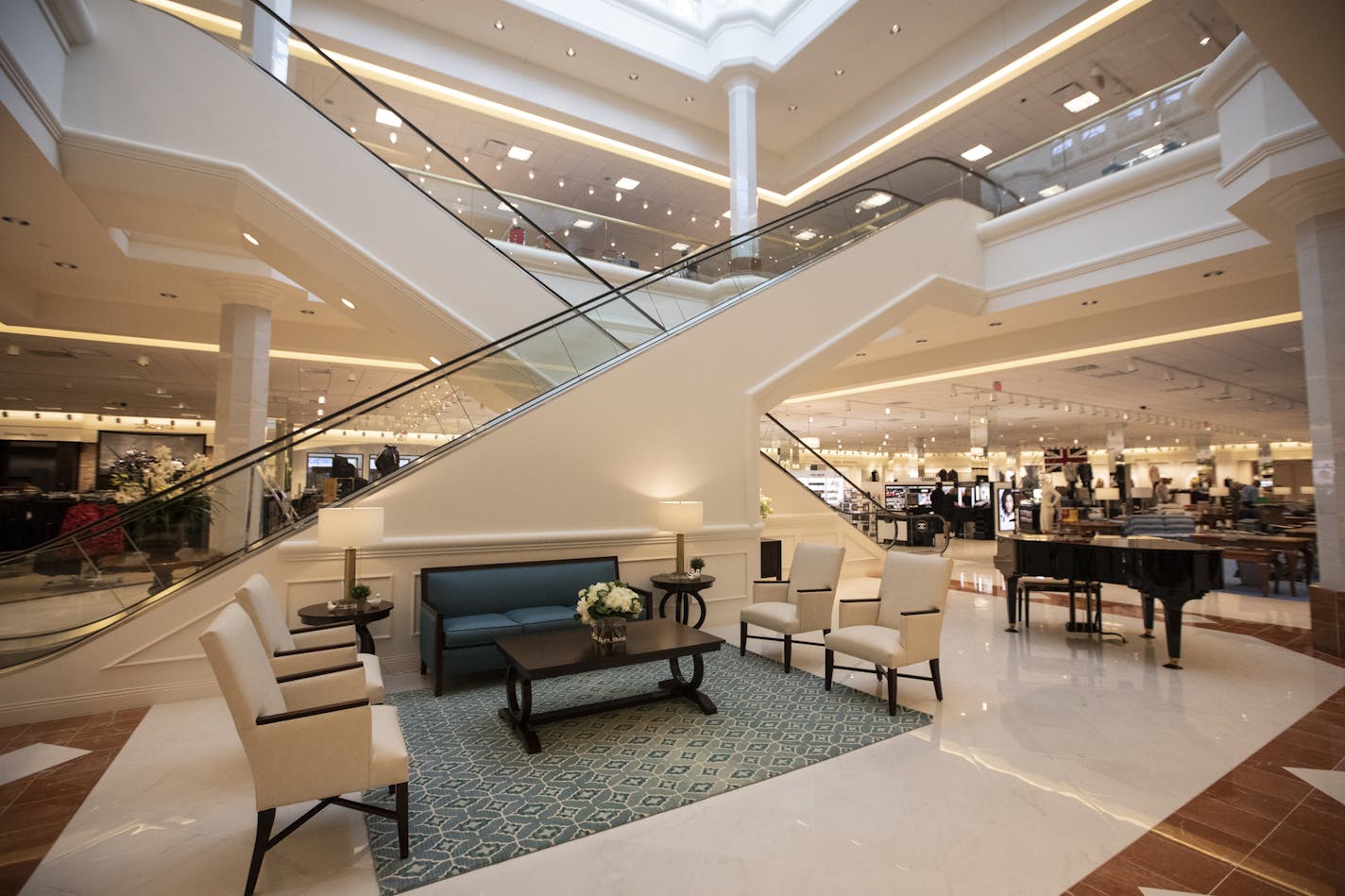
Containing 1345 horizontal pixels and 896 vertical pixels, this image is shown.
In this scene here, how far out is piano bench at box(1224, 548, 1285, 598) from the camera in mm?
9211

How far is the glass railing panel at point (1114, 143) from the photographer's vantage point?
725cm

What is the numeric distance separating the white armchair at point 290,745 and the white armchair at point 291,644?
75 cm

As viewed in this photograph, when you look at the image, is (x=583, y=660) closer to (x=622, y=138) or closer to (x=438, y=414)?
(x=438, y=414)

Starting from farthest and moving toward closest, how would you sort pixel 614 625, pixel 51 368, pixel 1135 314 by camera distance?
pixel 51 368
pixel 1135 314
pixel 614 625

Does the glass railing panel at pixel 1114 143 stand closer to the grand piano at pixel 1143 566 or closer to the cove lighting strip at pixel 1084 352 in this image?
the cove lighting strip at pixel 1084 352

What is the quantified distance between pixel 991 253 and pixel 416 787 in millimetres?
9727

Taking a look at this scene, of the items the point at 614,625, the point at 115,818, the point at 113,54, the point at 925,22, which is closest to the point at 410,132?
the point at 113,54

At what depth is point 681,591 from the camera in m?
6.11

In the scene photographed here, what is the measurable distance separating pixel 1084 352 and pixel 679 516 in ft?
29.7

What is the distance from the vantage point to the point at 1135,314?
30.0 ft

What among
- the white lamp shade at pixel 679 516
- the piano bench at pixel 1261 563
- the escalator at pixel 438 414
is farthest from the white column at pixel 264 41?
the piano bench at pixel 1261 563

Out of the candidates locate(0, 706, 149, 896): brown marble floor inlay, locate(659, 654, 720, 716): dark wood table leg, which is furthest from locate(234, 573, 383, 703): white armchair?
locate(659, 654, 720, 716): dark wood table leg

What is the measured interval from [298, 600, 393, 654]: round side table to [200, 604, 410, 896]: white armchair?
1.65 m

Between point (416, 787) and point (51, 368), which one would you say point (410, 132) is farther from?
point (51, 368)
